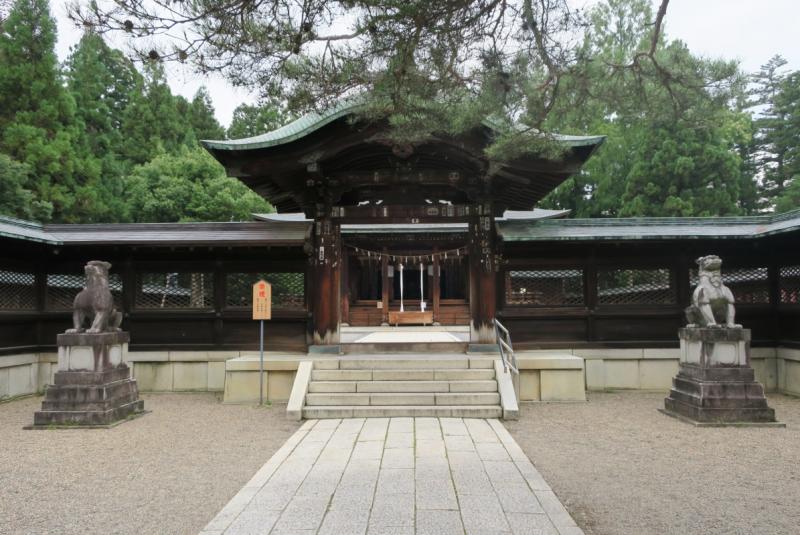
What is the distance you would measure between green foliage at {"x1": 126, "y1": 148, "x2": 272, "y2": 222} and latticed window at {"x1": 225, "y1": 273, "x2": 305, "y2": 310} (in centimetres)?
1324

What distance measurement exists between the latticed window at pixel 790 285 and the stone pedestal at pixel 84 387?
1246 centimetres

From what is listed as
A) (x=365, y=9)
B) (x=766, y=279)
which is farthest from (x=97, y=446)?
(x=766, y=279)

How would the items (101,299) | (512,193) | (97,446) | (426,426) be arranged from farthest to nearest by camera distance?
(512,193) < (101,299) < (426,426) < (97,446)

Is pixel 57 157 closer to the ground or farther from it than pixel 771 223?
farther from it

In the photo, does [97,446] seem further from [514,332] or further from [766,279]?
[766,279]

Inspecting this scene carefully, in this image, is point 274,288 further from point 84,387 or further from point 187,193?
point 187,193

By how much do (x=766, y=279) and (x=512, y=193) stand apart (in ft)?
18.6

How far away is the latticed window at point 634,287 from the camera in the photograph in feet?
36.7

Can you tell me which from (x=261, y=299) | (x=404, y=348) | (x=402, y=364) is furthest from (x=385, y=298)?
(x=402, y=364)

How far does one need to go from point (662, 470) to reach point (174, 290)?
988cm

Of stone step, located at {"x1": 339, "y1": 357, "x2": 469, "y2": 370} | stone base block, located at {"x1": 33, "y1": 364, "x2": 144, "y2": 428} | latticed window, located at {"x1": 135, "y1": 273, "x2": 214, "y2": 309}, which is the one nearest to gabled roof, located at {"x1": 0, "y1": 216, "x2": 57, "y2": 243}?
latticed window, located at {"x1": 135, "y1": 273, "x2": 214, "y2": 309}

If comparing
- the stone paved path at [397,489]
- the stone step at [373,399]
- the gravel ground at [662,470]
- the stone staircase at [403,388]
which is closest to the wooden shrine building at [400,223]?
the stone staircase at [403,388]

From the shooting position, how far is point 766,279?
36.2 ft

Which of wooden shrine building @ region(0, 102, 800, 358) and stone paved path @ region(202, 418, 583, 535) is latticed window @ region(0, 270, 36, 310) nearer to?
wooden shrine building @ region(0, 102, 800, 358)
